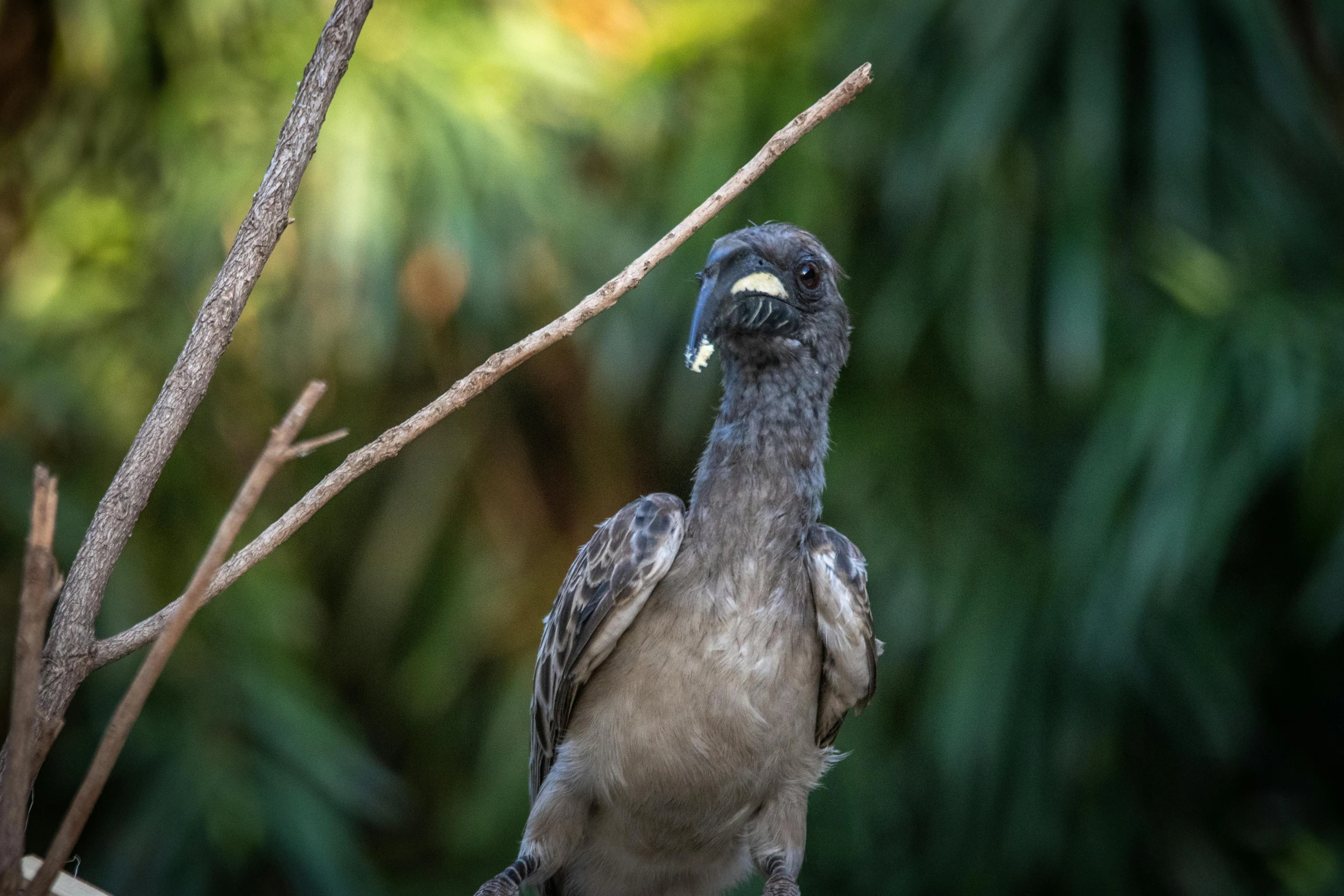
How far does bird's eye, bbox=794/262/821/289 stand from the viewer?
1.71m

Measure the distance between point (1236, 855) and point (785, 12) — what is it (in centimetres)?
271

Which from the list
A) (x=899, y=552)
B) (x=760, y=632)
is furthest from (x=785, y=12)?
(x=760, y=632)

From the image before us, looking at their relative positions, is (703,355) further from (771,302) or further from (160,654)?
(160,654)


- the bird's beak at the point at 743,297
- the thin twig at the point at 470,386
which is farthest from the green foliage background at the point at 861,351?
the thin twig at the point at 470,386

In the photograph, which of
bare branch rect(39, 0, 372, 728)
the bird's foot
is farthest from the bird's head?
the bird's foot

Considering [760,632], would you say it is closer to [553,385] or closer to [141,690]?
[141,690]

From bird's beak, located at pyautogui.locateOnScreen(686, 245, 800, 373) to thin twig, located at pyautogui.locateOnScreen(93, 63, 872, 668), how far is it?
51cm

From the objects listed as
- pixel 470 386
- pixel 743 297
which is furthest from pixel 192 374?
pixel 743 297

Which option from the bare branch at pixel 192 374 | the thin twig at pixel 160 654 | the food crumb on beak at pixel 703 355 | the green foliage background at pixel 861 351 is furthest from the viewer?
the green foliage background at pixel 861 351

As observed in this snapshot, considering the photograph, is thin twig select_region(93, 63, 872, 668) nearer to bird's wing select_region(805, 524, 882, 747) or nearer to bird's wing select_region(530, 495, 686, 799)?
bird's wing select_region(530, 495, 686, 799)

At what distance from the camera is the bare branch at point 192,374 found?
0.85 meters

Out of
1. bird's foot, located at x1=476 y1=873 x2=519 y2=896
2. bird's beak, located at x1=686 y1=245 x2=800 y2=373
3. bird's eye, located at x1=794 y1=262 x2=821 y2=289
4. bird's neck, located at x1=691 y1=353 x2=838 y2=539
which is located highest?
bird's eye, located at x1=794 y1=262 x2=821 y2=289

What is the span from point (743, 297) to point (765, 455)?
Result: 0.76 feet

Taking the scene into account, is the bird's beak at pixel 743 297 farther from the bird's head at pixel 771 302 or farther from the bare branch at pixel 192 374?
the bare branch at pixel 192 374
